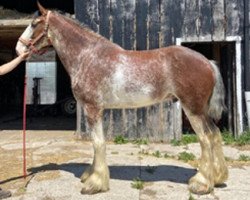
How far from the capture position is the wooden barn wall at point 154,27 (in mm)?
10125

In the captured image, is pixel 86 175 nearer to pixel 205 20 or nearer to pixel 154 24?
pixel 154 24

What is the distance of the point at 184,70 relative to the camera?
609cm

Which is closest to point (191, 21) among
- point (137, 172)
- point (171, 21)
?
point (171, 21)

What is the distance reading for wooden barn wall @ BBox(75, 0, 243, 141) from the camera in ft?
33.2

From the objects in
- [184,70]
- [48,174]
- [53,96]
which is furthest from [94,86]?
[53,96]

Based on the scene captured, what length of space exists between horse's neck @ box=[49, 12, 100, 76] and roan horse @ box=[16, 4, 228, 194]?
1 cm

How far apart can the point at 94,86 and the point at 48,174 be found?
1857 millimetres

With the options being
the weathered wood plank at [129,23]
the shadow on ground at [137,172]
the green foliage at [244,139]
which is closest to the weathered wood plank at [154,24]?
the weathered wood plank at [129,23]

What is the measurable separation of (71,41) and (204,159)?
2.53m

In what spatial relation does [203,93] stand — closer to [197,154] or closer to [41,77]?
[197,154]

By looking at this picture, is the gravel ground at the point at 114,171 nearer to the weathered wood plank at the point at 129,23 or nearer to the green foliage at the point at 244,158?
the green foliage at the point at 244,158

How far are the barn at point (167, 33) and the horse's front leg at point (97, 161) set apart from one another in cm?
408

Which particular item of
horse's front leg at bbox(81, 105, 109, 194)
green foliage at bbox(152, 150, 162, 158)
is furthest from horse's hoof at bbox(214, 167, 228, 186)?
green foliage at bbox(152, 150, 162, 158)

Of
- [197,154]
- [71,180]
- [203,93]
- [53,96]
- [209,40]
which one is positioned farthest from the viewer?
[53,96]
